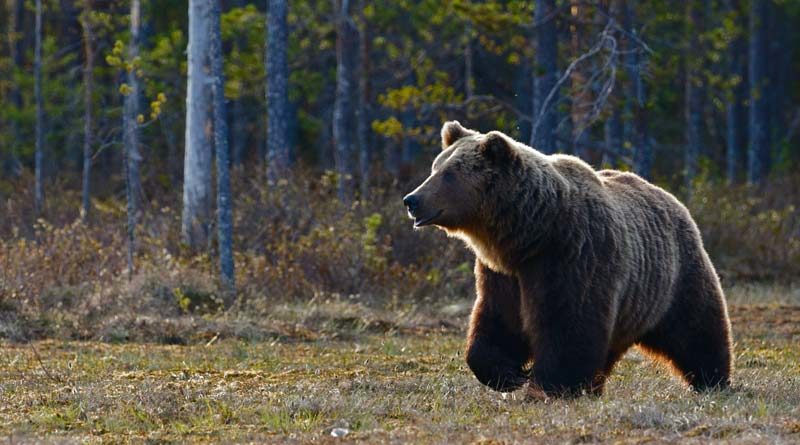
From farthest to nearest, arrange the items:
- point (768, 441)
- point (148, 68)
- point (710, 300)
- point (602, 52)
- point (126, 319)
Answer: point (148, 68) < point (602, 52) < point (126, 319) < point (710, 300) < point (768, 441)

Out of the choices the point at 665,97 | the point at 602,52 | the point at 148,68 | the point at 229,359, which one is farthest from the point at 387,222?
the point at 665,97

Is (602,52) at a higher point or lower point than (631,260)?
higher

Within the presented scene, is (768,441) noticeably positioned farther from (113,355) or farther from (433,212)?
(113,355)

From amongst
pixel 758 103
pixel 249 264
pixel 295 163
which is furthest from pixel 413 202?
pixel 758 103

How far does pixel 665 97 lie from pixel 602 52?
15842 mm

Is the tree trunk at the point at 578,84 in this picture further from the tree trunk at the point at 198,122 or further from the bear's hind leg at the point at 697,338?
the bear's hind leg at the point at 697,338

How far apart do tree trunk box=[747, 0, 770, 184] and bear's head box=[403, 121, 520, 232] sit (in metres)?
25.1

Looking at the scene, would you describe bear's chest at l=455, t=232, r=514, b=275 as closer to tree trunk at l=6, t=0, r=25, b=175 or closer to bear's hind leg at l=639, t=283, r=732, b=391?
bear's hind leg at l=639, t=283, r=732, b=391

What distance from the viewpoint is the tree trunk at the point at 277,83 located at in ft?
59.3

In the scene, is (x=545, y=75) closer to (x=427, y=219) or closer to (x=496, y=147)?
(x=496, y=147)

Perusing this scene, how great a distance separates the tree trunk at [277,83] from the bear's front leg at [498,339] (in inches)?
414

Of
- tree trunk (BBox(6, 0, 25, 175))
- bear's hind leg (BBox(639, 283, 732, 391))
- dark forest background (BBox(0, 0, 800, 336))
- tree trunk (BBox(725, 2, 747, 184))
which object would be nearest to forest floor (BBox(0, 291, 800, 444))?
bear's hind leg (BBox(639, 283, 732, 391))

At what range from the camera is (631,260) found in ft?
25.1

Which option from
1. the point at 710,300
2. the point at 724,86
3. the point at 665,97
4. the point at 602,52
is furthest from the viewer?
the point at 665,97
